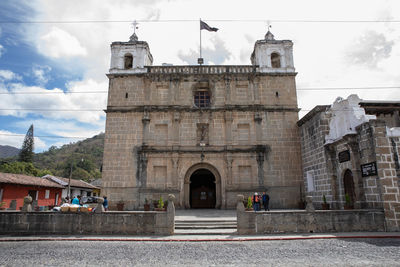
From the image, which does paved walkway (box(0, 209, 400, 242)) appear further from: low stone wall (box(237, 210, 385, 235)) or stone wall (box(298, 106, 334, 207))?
stone wall (box(298, 106, 334, 207))

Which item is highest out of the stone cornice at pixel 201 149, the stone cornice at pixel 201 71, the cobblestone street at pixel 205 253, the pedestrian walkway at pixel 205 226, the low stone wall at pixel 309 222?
the stone cornice at pixel 201 71

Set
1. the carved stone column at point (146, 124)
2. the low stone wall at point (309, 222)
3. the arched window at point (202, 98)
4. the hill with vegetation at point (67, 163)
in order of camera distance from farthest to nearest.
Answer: the hill with vegetation at point (67, 163) < the arched window at point (202, 98) < the carved stone column at point (146, 124) < the low stone wall at point (309, 222)

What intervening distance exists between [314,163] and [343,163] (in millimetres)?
3060

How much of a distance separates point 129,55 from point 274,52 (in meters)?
12.4

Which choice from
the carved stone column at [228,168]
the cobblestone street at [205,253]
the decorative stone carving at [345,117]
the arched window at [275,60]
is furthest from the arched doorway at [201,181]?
the arched window at [275,60]

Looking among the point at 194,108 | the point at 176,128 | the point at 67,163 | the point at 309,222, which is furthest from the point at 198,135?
the point at 67,163

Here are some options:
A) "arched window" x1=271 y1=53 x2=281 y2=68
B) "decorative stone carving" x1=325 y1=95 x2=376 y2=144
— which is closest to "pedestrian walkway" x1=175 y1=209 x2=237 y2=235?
"decorative stone carving" x1=325 y1=95 x2=376 y2=144

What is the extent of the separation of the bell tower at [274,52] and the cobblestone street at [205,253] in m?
14.9

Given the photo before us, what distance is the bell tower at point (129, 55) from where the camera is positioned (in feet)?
68.1

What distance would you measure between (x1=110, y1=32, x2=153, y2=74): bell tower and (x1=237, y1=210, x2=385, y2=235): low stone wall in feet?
49.6

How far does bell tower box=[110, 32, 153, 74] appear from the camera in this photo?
68.1ft

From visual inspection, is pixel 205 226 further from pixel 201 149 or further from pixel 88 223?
pixel 201 149

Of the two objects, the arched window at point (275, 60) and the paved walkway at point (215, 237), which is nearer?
the paved walkway at point (215, 237)

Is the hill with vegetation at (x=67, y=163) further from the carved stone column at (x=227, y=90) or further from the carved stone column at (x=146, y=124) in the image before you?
the carved stone column at (x=227, y=90)
